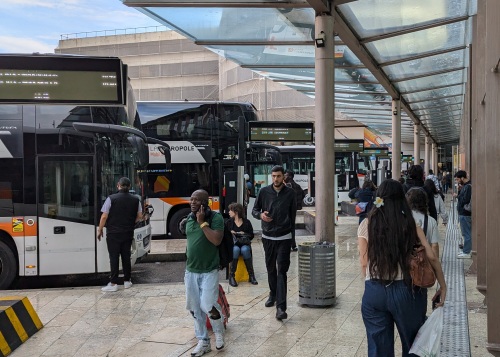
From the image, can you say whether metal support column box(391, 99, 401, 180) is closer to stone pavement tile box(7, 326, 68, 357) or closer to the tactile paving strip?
the tactile paving strip

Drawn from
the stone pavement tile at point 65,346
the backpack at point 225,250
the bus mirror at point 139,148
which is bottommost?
the stone pavement tile at point 65,346

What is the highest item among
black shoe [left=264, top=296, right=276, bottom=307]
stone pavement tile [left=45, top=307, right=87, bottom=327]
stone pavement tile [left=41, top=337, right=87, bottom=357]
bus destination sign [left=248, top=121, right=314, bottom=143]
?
bus destination sign [left=248, top=121, right=314, bottom=143]

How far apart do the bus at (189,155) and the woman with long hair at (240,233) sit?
6.29 metres

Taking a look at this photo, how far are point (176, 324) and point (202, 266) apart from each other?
1766 millimetres

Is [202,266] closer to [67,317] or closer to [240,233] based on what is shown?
[67,317]

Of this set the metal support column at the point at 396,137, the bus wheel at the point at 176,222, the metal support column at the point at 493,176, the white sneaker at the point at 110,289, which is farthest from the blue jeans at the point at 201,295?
the metal support column at the point at 396,137

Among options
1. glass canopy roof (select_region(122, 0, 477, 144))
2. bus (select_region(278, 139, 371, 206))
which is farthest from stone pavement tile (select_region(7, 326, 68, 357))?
bus (select_region(278, 139, 371, 206))

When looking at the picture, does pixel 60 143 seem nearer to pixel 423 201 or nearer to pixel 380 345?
pixel 423 201

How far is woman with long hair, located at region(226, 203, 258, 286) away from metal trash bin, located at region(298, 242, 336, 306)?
189cm

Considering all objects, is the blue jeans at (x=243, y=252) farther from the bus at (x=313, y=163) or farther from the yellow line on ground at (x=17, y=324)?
the bus at (x=313, y=163)

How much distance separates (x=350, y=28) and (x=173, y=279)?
233 inches

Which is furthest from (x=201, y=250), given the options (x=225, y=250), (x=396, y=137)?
Answer: (x=396, y=137)

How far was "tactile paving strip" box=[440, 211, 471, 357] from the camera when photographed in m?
5.88

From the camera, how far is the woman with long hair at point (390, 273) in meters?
3.95
